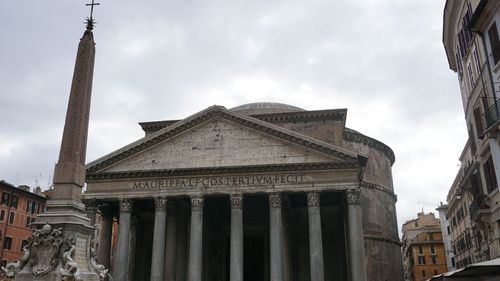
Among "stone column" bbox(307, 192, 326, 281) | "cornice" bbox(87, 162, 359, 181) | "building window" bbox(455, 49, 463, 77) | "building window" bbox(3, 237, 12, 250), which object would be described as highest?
"building window" bbox(455, 49, 463, 77)

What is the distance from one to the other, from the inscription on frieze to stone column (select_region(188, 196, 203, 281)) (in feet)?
2.40

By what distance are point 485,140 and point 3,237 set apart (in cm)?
2839

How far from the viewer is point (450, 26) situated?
1752 centimetres

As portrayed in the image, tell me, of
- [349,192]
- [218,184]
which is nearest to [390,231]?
[349,192]

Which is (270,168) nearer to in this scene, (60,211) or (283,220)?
(283,220)

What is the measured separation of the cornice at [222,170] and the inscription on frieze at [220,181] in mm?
224

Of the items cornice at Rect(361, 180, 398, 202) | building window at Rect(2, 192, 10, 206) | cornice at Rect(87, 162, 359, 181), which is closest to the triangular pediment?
cornice at Rect(87, 162, 359, 181)

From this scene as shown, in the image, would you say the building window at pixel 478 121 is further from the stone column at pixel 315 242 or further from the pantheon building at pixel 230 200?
the stone column at pixel 315 242

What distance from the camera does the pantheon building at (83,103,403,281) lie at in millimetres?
18828

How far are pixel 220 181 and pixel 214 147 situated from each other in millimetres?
1587

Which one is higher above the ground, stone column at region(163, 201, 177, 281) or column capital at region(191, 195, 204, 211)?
column capital at region(191, 195, 204, 211)

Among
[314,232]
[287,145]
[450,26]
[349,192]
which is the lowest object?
[314,232]

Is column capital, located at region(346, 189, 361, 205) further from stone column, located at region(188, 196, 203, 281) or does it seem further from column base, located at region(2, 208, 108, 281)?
column base, located at region(2, 208, 108, 281)

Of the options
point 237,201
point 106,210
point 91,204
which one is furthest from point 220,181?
point 106,210
